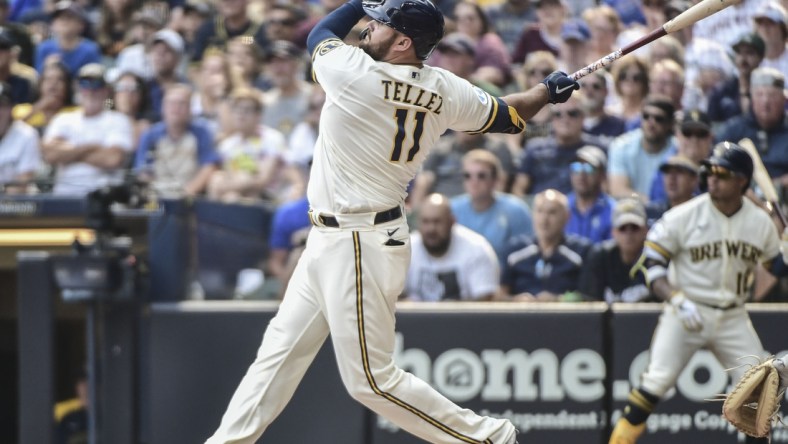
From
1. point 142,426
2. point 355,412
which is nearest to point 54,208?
point 142,426

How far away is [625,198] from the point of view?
744 centimetres

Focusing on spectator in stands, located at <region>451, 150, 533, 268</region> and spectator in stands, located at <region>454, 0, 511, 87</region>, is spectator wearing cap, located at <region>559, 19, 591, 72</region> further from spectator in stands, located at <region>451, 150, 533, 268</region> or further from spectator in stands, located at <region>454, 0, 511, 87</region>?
spectator in stands, located at <region>451, 150, 533, 268</region>

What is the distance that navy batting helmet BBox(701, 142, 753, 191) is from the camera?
630 cm

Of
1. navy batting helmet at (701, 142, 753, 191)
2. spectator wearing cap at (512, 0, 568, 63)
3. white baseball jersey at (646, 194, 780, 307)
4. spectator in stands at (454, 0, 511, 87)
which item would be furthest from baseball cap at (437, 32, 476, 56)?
navy batting helmet at (701, 142, 753, 191)

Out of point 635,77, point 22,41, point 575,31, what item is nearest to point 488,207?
point 635,77

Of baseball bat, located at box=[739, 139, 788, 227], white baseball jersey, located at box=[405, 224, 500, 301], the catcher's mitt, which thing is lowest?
the catcher's mitt

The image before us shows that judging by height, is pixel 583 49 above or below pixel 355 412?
above

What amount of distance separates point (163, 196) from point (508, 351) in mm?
2136

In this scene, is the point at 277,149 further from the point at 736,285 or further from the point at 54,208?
the point at 736,285

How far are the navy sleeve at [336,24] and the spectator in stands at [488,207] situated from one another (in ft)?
8.58

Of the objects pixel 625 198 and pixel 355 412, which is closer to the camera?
pixel 355 412

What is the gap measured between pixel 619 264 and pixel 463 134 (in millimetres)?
1632

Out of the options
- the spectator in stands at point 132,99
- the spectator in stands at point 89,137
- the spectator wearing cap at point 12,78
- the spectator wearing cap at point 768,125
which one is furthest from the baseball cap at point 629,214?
the spectator wearing cap at point 12,78

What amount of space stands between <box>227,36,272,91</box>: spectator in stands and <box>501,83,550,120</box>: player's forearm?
477 centimetres
